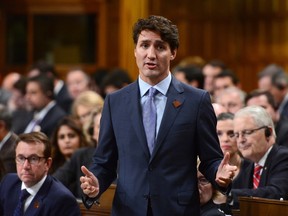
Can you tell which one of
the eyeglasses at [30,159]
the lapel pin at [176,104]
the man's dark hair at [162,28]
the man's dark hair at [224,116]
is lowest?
the eyeglasses at [30,159]

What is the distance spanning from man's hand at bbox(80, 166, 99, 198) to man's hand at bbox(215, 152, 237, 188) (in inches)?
23.8

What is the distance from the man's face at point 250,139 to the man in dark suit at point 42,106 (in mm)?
3254

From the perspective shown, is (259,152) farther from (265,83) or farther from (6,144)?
(265,83)

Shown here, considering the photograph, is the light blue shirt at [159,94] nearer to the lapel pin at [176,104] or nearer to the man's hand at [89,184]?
the lapel pin at [176,104]

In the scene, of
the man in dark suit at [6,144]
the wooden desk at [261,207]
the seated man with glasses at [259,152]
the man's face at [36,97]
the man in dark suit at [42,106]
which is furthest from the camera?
the man's face at [36,97]

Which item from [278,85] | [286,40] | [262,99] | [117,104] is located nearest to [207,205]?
[117,104]

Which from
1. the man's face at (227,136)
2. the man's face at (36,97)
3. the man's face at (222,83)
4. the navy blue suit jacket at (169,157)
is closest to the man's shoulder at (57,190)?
the navy blue suit jacket at (169,157)

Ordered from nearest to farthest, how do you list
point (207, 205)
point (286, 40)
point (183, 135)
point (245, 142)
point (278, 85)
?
point (183, 135)
point (207, 205)
point (245, 142)
point (278, 85)
point (286, 40)

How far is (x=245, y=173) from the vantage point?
6.05 metres

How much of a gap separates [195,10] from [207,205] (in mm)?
8128

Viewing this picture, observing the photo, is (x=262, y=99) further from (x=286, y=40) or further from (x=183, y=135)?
(x=286, y=40)

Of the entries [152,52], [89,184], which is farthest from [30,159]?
[152,52]

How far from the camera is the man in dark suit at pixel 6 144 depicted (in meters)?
6.94

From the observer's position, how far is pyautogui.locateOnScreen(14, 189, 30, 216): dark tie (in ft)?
17.7
